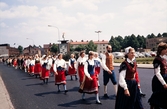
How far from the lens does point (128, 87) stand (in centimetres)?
442

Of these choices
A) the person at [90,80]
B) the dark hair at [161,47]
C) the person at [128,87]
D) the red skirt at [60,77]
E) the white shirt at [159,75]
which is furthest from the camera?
the red skirt at [60,77]

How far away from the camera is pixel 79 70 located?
9758 mm

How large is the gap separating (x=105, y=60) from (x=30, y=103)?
3433 millimetres

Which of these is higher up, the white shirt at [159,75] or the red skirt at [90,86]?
the white shirt at [159,75]

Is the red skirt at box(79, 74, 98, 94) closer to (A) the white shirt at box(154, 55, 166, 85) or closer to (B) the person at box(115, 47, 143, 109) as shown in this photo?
(B) the person at box(115, 47, 143, 109)

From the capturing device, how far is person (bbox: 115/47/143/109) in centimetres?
430

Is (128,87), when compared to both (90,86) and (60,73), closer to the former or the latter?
(90,86)

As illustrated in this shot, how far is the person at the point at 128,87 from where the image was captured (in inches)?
169

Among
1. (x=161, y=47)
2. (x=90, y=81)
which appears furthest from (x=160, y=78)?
(x=90, y=81)

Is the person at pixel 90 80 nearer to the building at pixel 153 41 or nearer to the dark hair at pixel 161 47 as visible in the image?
the dark hair at pixel 161 47

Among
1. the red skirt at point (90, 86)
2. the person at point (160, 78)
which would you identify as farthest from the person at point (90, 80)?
the person at point (160, 78)

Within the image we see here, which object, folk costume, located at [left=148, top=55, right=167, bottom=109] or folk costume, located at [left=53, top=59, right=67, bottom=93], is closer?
folk costume, located at [left=148, top=55, right=167, bottom=109]

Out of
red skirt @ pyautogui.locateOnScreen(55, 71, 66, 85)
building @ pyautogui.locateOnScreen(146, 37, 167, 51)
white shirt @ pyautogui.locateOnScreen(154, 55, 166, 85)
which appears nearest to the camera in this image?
white shirt @ pyautogui.locateOnScreen(154, 55, 166, 85)

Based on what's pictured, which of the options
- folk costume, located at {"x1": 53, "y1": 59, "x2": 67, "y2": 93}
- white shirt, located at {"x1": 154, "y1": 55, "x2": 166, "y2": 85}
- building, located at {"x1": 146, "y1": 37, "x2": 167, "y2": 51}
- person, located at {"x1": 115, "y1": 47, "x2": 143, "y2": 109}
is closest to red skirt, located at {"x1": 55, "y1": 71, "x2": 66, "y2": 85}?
folk costume, located at {"x1": 53, "y1": 59, "x2": 67, "y2": 93}
